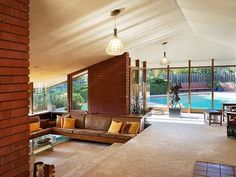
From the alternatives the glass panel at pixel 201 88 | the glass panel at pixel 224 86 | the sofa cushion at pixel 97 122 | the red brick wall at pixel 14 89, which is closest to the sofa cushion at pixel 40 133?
the sofa cushion at pixel 97 122

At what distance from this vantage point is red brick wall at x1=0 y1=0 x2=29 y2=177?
2.13 m

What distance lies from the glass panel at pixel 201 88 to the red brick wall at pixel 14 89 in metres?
8.62

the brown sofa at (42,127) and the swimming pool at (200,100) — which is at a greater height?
the swimming pool at (200,100)

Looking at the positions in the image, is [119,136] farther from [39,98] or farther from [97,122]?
[39,98]

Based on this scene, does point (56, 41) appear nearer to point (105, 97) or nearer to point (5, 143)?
point (5, 143)

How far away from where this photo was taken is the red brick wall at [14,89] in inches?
84.0

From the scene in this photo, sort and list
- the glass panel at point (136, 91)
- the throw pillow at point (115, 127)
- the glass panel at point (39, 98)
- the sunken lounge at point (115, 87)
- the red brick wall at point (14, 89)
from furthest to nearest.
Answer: the glass panel at point (39, 98)
the glass panel at point (136, 91)
the throw pillow at point (115, 127)
the sunken lounge at point (115, 87)
the red brick wall at point (14, 89)

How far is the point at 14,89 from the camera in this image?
2264 millimetres

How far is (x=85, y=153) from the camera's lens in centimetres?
581

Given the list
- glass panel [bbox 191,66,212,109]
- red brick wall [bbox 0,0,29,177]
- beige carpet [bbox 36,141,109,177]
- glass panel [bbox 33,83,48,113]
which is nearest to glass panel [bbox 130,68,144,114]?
beige carpet [bbox 36,141,109,177]

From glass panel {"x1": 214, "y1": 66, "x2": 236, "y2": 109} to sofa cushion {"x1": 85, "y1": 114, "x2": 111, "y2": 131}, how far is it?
520 centimetres

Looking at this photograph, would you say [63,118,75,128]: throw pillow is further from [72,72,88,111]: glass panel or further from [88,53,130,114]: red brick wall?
[72,72,88,111]: glass panel

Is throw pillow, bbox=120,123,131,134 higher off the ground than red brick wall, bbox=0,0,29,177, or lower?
lower

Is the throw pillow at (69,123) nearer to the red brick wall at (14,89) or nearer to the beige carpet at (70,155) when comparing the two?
the beige carpet at (70,155)
